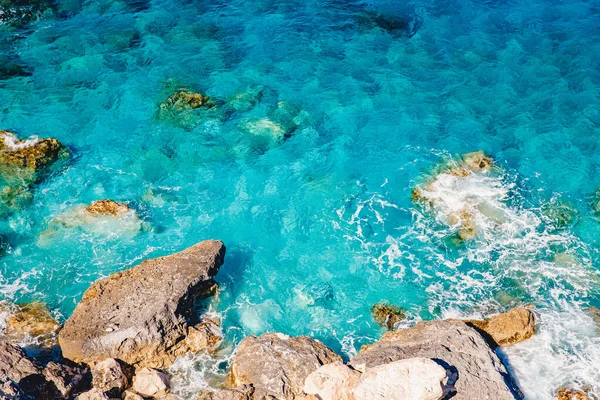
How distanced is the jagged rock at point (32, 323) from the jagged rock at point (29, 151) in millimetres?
7826

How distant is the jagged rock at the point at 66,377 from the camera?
1677cm

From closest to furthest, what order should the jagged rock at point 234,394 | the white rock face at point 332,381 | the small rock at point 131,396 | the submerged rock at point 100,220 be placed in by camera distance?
the white rock face at point 332,381
the jagged rock at point 234,394
the small rock at point 131,396
the submerged rock at point 100,220

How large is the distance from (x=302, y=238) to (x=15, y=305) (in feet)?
38.4

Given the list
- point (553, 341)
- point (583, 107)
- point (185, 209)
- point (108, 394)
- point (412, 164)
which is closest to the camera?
point (108, 394)

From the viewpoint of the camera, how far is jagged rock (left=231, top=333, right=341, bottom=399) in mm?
17547

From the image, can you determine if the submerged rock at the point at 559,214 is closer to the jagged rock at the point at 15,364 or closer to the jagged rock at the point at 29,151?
the jagged rock at the point at 15,364

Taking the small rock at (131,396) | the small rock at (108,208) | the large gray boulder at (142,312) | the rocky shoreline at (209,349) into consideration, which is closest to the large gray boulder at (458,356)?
the rocky shoreline at (209,349)

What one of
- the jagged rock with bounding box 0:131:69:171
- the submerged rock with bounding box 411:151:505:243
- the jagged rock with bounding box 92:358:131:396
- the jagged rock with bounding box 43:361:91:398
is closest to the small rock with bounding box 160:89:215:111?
the jagged rock with bounding box 0:131:69:171

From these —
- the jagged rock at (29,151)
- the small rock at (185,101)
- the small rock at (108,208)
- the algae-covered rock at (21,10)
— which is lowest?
the small rock at (108,208)

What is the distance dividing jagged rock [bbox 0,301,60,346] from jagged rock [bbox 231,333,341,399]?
7002mm

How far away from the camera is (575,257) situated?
74.9ft

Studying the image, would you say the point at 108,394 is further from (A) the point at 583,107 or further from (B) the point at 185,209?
(A) the point at 583,107

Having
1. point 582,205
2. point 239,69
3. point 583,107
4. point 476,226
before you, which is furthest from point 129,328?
point 583,107

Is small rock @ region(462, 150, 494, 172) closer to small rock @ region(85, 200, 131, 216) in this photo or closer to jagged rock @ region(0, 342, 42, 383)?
small rock @ region(85, 200, 131, 216)
